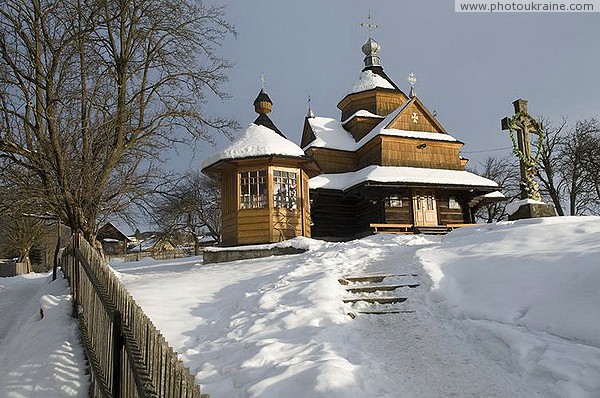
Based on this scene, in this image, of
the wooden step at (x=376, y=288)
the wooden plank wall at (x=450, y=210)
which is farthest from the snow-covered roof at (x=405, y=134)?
the wooden step at (x=376, y=288)

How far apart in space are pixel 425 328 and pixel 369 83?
24475 millimetres

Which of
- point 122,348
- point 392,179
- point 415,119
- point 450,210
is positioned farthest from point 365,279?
point 415,119

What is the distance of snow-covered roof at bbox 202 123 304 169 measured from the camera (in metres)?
15.2

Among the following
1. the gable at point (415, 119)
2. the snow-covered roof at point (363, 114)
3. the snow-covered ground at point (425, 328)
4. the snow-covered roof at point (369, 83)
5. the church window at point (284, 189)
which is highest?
the snow-covered roof at point (369, 83)

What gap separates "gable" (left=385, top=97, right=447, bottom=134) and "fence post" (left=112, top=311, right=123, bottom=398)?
20.7 m

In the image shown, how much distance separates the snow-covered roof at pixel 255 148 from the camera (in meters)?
15.2

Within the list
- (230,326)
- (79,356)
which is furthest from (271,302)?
(79,356)

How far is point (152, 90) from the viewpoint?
14414mm

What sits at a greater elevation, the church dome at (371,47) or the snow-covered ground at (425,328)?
the church dome at (371,47)

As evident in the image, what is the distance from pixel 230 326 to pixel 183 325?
865 millimetres

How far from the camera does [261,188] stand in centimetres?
1577

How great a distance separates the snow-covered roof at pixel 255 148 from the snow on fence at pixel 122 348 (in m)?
9.10

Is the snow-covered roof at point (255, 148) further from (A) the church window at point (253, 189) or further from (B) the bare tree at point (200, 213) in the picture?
(B) the bare tree at point (200, 213)

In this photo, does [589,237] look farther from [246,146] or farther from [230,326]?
[246,146]
